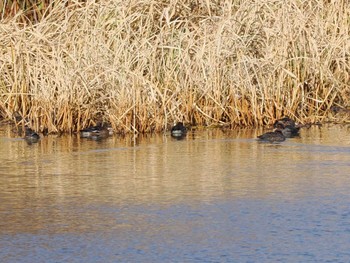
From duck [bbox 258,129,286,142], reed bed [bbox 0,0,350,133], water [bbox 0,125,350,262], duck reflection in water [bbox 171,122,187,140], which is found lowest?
water [bbox 0,125,350,262]

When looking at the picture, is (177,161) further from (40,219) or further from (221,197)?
(40,219)

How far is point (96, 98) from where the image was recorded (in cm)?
1254

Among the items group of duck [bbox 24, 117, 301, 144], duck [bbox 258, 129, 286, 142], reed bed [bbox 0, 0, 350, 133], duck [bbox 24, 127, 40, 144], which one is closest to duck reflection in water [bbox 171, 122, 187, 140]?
group of duck [bbox 24, 117, 301, 144]

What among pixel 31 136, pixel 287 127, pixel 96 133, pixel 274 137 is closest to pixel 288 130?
pixel 287 127

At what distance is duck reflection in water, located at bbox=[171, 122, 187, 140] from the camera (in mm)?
11598

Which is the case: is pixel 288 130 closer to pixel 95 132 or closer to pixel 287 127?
pixel 287 127

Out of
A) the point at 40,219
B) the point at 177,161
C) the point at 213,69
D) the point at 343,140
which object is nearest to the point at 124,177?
the point at 177,161

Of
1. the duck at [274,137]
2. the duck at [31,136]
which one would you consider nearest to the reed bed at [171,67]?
the duck at [31,136]

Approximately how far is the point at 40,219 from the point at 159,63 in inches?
247

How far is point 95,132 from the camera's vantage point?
11.8m

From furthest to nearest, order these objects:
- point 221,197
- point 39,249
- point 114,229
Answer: point 221,197
point 114,229
point 39,249

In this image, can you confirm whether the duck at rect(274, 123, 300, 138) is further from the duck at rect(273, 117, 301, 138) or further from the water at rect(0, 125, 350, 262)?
the water at rect(0, 125, 350, 262)

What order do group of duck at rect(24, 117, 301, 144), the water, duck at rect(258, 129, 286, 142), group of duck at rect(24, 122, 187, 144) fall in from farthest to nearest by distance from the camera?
1. group of duck at rect(24, 122, 187, 144)
2. group of duck at rect(24, 117, 301, 144)
3. duck at rect(258, 129, 286, 142)
4. the water

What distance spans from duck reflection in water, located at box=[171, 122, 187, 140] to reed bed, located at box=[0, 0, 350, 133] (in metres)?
0.34
